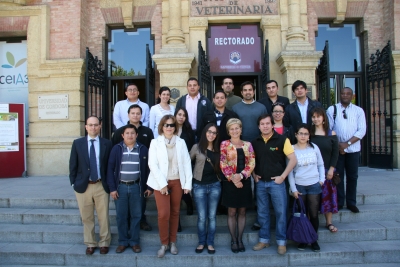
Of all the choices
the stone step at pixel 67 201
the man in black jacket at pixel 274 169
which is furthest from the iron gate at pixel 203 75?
the man in black jacket at pixel 274 169

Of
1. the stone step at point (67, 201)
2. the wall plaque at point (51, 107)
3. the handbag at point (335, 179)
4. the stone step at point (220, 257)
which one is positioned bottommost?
the stone step at point (220, 257)

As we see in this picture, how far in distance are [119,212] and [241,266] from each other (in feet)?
6.09

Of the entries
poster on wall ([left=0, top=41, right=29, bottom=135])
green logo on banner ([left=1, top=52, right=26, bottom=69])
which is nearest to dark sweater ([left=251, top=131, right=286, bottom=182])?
Result: poster on wall ([left=0, top=41, right=29, bottom=135])

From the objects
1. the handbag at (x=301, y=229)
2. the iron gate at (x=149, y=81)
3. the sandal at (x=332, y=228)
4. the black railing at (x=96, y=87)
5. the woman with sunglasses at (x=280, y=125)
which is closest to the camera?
the handbag at (x=301, y=229)

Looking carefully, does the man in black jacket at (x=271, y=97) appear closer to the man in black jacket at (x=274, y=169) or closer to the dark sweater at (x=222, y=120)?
the dark sweater at (x=222, y=120)

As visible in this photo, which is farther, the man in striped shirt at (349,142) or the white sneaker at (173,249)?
the man in striped shirt at (349,142)

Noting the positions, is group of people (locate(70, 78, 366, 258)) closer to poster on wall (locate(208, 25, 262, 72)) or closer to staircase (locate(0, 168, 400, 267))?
staircase (locate(0, 168, 400, 267))

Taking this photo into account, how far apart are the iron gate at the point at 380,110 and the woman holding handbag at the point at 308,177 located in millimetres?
5571

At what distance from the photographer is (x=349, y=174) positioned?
5.12m

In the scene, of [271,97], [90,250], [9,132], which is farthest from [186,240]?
[9,132]

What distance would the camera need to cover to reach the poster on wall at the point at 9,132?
845 centimetres

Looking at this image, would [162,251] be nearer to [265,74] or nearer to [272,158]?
[272,158]

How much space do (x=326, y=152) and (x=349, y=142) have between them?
0.72 metres

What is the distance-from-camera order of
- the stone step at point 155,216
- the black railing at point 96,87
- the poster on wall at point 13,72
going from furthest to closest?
the poster on wall at point 13,72 < the black railing at point 96,87 < the stone step at point 155,216
